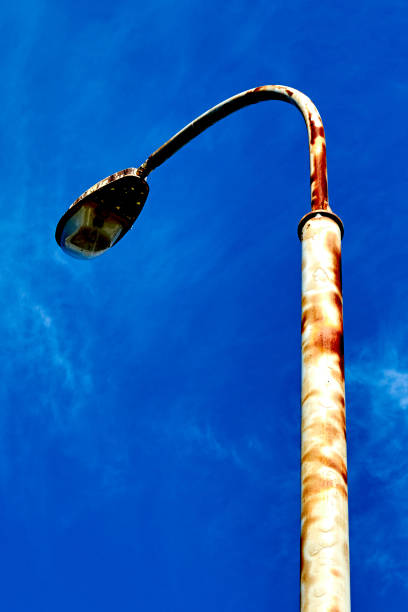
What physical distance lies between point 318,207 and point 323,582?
2.12m

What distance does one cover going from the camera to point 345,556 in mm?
3043

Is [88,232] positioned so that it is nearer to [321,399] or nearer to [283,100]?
[283,100]

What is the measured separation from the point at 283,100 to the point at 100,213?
2200 mm

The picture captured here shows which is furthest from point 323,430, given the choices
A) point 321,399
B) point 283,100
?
point 283,100

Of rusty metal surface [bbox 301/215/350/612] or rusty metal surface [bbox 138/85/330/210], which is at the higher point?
rusty metal surface [bbox 138/85/330/210]

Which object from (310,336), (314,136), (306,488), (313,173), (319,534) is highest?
(314,136)

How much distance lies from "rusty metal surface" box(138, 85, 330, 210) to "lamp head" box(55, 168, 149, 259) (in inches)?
7.8

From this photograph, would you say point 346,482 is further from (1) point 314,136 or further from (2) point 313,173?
(1) point 314,136

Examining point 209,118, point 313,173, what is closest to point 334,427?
point 313,173

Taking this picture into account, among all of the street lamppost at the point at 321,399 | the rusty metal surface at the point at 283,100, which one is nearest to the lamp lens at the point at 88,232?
the rusty metal surface at the point at 283,100

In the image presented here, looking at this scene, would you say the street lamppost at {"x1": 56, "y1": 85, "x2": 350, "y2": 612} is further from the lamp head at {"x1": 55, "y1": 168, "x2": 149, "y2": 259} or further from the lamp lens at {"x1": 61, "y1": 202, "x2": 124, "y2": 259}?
the lamp lens at {"x1": 61, "y1": 202, "x2": 124, "y2": 259}

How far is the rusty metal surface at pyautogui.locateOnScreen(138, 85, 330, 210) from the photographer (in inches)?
178

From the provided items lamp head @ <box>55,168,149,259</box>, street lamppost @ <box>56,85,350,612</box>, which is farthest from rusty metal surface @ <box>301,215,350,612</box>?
lamp head @ <box>55,168,149,259</box>

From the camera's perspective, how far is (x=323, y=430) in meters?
3.34
